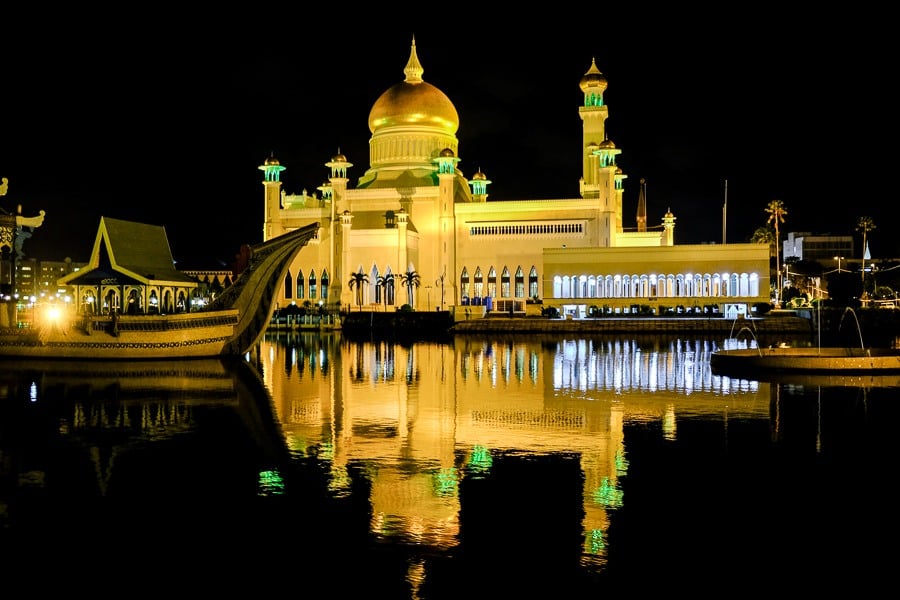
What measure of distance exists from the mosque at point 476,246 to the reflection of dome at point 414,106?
94 millimetres

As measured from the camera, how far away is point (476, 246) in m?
55.0

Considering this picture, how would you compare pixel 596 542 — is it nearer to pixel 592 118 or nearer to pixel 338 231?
pixel 338 231

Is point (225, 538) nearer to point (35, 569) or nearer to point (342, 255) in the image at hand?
point (35, 569)

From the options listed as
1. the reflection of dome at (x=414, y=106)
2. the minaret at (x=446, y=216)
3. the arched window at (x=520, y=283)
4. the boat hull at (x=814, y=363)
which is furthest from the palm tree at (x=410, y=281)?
the boat hull at (x=814, y=363)

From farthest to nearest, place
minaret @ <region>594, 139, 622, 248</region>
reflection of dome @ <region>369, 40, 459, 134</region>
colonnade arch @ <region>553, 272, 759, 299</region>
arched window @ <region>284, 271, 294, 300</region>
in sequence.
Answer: reflection of dome @ <region>369, 40, 459, 134</region> < arched window @ <region>284, 271, 294, 300</region> < minaret @ <region>594, 139, 622, 248</region> < colonnade arch @ <region>553, 272, 759, 299</region>

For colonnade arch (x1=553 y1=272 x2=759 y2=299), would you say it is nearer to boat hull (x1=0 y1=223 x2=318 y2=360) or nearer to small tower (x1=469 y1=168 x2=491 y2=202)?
small tower (x1=469 y1=168 x2=491 y2=202)

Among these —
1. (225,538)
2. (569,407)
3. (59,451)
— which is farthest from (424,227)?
(225,538)

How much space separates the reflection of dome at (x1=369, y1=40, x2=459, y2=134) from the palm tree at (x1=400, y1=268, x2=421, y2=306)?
1153 cm

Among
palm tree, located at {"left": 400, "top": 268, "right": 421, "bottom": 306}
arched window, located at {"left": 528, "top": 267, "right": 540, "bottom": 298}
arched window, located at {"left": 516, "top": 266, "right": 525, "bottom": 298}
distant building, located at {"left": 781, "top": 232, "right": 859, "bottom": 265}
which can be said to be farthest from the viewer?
distant building, located at {"left": 781, "top": 232, "right": 859, "bottom": 265}

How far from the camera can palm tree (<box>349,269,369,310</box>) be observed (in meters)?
52.8

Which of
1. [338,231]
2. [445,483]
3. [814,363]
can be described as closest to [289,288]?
[338,231]

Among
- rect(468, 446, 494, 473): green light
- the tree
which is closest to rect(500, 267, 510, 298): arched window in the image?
the tree

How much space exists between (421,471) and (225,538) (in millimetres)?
2748

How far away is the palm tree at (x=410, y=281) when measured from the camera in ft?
173
